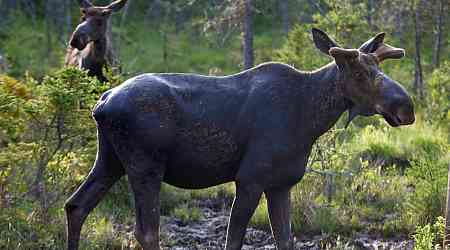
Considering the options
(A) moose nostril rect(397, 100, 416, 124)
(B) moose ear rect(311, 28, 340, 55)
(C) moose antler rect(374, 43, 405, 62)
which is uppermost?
(B) moose ear rect(311, 28, 340, 55)

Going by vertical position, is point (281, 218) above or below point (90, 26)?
below

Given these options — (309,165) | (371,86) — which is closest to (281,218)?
(371,86)

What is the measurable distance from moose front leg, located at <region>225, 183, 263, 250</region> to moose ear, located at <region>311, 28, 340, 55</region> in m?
1.28

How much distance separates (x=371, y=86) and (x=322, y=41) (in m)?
0.60

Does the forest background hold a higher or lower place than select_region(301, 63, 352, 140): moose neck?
Result: lower

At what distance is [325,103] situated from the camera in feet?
21.6

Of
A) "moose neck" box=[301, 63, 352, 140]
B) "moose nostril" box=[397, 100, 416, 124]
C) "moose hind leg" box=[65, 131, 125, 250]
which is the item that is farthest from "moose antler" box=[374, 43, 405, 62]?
"moose hind leg" box=[65, 131, 125, 250]

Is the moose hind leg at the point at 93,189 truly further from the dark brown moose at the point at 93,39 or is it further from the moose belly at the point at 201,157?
the dark brown moose at the point at 93,39

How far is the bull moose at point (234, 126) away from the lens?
20.8 ft

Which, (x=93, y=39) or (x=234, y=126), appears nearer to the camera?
(x=234, y=126)

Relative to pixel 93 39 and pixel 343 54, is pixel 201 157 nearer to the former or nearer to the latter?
pixel 343 54

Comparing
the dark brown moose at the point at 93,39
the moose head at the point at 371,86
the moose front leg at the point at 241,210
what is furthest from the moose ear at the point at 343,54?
the dark brown moose at the point at 93,39

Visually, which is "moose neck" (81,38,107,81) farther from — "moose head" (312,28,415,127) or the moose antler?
the moose antler

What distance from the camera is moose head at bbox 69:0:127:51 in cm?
1085
